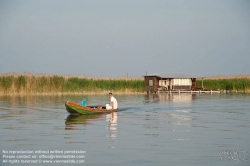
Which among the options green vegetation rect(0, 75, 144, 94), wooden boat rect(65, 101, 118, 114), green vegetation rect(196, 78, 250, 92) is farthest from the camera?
green vegetation rect(196, 78, 250, 92)

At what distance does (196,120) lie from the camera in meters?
23.7

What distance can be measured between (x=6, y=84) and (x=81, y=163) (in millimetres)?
35817

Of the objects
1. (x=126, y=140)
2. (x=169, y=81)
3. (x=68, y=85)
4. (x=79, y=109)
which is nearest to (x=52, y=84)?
(x=68, y=85)

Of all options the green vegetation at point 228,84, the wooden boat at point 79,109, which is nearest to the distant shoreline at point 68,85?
the green vegetation at point 228,84

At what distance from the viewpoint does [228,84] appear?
64.4 metres

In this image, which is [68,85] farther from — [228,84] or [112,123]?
[112,123]

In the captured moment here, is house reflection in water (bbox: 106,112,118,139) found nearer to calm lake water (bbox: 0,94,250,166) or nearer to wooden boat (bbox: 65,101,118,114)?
calm lake water (bbox: 0,94,250,166)

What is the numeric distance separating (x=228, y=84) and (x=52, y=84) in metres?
25.1

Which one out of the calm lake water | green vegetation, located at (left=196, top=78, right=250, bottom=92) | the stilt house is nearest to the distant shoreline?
green vegetation, located at (left=196, top=78, right=250, bottom=92)

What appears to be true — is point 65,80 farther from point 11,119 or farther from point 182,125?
point 182,125

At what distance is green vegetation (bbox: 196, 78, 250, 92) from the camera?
206ft

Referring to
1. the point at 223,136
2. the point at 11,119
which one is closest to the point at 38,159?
the point at 223,136

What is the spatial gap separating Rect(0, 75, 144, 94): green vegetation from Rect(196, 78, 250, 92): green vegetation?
13544mm

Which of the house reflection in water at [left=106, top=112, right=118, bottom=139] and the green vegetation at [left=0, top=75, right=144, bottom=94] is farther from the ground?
the green vegetation at [left=0, top=75, right=144, bottom=94]
